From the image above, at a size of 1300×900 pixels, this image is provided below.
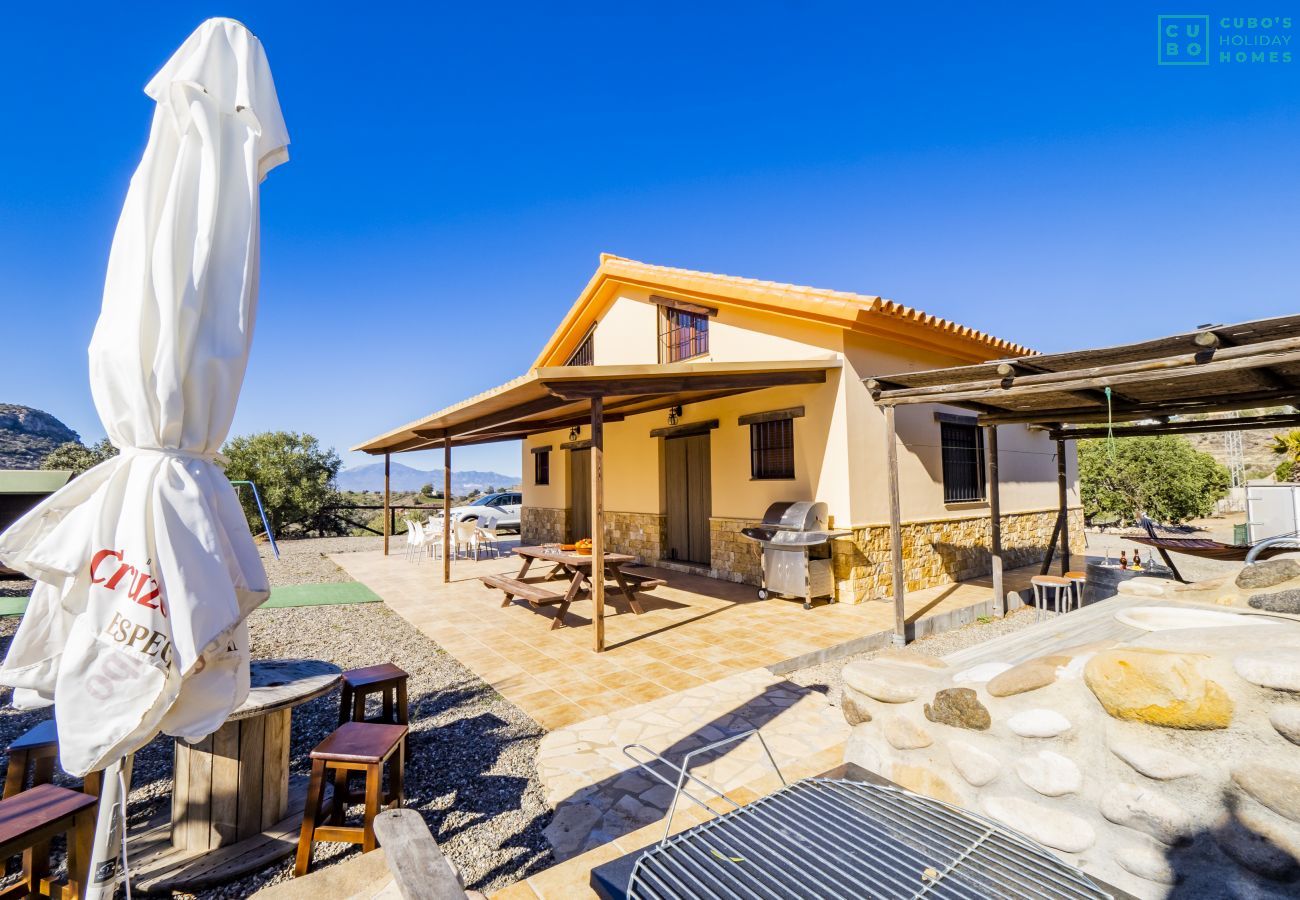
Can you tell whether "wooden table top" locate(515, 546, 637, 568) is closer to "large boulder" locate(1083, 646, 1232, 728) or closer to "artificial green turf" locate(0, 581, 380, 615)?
"artificial green turf" locate(0, 581, 380, 615)

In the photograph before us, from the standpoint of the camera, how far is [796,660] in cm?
511

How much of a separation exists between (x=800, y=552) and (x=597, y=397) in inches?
134

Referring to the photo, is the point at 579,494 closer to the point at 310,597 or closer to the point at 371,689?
the point at 310,597

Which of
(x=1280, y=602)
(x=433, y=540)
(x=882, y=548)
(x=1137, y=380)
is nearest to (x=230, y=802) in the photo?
(x=1280, y=602)

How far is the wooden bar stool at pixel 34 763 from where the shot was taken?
2.55 meters

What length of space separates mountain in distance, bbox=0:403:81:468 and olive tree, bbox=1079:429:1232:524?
53.8 m

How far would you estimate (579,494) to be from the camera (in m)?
13.3

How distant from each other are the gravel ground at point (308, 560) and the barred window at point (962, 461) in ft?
33.2

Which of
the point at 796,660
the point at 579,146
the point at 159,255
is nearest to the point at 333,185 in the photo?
the point at 579,146

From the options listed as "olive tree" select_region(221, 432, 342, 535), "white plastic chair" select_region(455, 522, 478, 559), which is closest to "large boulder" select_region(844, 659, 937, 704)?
"white plastic chair" select_region(455, 522, 478, 559)

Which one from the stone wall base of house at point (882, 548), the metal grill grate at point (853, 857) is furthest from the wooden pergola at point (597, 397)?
the metal grill grate at point (853, 857)

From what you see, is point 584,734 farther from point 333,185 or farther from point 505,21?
point 333,185

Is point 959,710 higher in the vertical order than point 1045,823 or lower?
higher

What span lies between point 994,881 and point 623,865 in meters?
1.01
